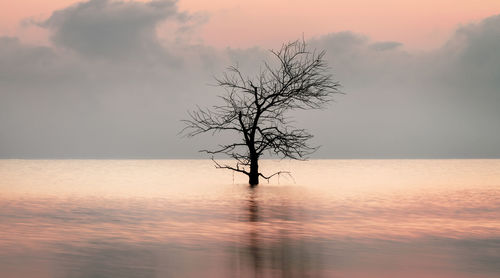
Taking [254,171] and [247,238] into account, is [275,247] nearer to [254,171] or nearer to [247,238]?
[247,238]

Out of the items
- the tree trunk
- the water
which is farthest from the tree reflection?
the tree trunk

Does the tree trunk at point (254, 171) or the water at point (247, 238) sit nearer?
the water at point (247, 238)

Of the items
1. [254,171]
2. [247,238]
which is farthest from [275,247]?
[254,171]

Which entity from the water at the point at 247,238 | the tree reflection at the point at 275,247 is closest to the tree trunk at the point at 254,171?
the water at the point at 247,238

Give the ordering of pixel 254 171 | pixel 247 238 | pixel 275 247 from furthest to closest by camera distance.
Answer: pixel 254 171, pixel 247 238, pixel 275 247

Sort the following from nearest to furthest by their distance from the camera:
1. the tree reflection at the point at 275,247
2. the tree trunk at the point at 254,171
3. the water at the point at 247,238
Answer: the tree reflection at the point at 275,247 → the water at the point at 247,238 → the tree trunk at the point at 254,171

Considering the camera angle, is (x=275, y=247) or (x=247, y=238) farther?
(x=247, y=238)

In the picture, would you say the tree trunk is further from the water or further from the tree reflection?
the tree reflection

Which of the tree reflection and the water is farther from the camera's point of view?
the water

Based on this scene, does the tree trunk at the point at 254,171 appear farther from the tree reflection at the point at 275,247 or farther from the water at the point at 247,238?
the tree reflection at the point at 275,247

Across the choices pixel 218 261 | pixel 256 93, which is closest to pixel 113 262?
pixel 218 261

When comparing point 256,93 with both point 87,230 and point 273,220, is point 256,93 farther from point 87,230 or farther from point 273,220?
point 87,230

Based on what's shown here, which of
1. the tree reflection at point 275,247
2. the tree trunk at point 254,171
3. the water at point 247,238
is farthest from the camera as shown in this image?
the tree trunk at point 254,171

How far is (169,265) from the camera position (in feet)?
32.9
